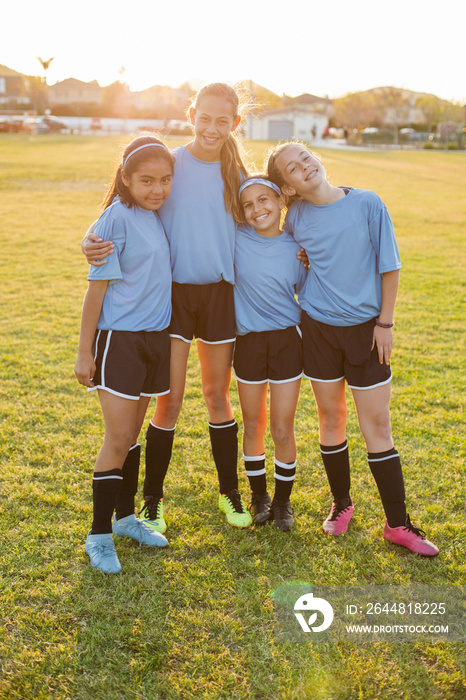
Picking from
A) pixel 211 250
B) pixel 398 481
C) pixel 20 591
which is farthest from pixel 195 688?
pixel 211 250

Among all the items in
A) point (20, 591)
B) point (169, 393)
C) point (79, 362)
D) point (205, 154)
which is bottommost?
point (20, 591)

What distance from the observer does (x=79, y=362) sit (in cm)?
239

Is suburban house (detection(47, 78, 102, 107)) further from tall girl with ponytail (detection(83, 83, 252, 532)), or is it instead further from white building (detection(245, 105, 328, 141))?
tall girl with ponytail (detection(83, 83, 252, 532))

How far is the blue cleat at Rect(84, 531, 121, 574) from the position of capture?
2475 mm

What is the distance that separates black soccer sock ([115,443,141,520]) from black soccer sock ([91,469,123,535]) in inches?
6.1

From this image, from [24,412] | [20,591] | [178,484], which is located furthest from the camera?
[24,412]

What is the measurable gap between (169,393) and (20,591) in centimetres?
101

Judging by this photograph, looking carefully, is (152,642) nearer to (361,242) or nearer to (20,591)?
(20,591)

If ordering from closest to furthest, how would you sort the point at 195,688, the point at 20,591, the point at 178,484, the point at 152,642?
the point at 195,688 < the point at 152,642 < the point at 20,591 < the point at 178,484

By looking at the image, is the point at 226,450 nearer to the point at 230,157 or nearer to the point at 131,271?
the point at 131,271

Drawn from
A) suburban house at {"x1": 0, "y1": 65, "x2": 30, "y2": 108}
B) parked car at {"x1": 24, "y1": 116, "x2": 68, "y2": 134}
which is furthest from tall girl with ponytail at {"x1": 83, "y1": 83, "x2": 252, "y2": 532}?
suburban house at {"x1": 0, "y1": 65, "x2": 30, "y2": 108}

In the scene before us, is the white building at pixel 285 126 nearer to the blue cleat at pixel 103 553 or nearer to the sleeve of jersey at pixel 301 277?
the sleeve of jersey at pixel 301 277

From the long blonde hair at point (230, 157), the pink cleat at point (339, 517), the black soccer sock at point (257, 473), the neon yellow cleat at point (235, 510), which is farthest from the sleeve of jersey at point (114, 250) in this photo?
the pink cleat at point (339, 517)

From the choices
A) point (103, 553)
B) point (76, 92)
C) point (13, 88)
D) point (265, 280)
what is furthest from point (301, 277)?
point (76, 92)
